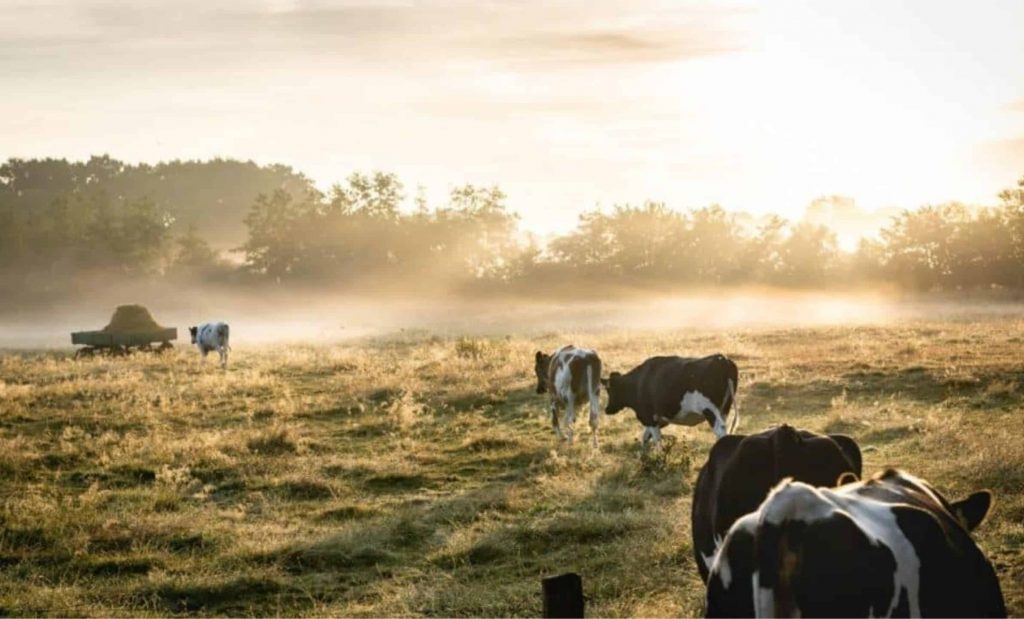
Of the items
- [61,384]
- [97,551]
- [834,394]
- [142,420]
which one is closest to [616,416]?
[834,394]

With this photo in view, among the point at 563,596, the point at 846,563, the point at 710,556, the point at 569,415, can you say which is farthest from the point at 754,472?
the point at 569,415

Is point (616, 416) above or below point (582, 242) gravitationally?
below

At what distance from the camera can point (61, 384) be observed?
78.4 ft

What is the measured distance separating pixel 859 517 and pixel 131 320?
3943cm

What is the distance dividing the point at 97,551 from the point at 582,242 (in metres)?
74.0

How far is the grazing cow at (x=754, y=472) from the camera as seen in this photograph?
7.32m

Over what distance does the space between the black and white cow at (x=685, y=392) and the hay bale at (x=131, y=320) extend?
94.8 feet

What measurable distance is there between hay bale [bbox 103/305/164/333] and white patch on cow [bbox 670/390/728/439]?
97.0 ft

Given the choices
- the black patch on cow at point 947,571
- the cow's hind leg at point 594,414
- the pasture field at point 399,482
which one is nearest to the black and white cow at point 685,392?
the pasture field at point 399,482

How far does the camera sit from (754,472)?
290 inches

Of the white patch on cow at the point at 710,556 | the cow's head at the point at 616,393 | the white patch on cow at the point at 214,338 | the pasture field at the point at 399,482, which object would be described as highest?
the white patch on cow at the point at 214,338

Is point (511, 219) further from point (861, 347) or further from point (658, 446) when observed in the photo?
point (658, 446)

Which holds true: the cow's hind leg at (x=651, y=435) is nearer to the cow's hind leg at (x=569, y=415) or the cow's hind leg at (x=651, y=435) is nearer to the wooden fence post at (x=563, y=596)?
the cow's hind leg at (x=569, y=415)

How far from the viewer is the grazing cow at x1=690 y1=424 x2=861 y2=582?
7.32 metres
